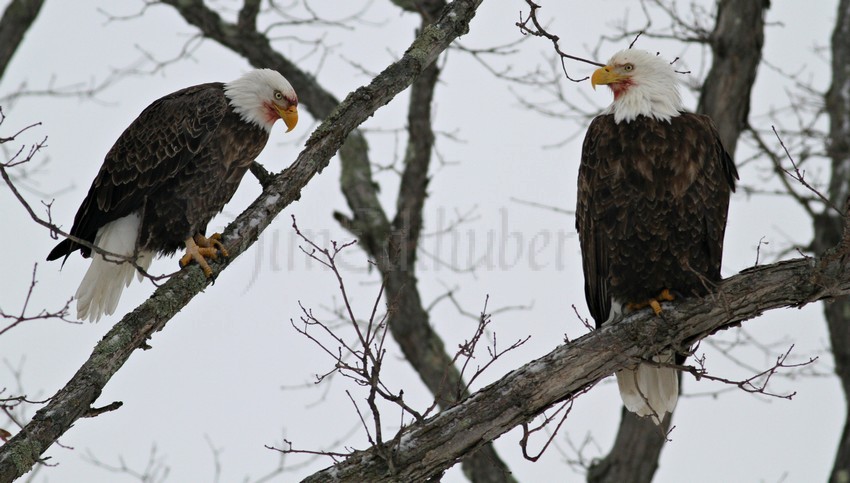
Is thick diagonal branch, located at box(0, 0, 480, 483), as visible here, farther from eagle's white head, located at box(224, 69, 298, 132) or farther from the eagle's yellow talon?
the eagle's yellow talon

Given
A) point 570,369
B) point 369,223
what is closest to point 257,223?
point 570,369

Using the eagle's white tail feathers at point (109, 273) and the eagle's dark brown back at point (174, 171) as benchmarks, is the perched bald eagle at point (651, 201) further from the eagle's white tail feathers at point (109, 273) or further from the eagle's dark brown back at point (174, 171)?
the eagle's white tail feathers at point (109, 273)

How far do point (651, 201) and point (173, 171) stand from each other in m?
2.29

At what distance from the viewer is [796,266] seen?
408 centimetres

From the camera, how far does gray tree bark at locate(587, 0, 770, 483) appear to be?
694 cm

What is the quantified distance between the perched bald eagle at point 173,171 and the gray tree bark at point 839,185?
492 centimetres

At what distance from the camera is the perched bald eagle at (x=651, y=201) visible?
178 inches

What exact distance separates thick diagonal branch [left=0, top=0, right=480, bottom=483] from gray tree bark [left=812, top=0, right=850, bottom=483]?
469 centimetres

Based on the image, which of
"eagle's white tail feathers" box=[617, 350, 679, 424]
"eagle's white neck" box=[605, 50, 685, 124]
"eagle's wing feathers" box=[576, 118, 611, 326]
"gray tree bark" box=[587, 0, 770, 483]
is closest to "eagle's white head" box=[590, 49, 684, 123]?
"eagle's white neck" box=[605, 50, 685, 124]

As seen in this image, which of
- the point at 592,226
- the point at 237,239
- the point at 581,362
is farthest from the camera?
the point at 592,226

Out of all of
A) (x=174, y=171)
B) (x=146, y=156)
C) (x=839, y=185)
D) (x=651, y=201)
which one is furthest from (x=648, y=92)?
(x=839, y=185)

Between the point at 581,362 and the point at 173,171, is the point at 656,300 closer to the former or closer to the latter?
the point at 581,362

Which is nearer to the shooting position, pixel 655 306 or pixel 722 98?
pixel 655 306

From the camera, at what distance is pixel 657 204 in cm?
453
